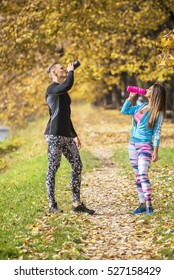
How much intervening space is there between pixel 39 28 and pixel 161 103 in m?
13.0

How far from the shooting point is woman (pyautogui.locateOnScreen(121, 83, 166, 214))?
35.9 ft

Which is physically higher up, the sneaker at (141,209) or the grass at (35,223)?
the sneaker at (141,209)

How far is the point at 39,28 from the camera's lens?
75.9 feet

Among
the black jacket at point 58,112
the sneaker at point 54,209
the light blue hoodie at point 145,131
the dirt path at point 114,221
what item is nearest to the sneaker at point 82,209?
the dirt path at point 114,221

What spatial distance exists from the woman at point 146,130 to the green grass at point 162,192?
1.61ft

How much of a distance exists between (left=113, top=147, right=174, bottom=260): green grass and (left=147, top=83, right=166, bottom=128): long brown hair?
5.34ft

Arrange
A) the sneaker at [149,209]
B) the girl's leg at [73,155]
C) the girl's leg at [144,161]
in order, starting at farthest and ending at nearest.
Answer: the sneaker at [149,209], the girl's leg at [73,155], the girl's leg at [144,161]

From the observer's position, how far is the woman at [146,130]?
10.9m

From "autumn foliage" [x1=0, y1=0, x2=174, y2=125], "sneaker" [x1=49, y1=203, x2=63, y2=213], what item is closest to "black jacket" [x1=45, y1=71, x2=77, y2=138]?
"sneaker" [x1=49, y1=203, x2=63, y2=213]

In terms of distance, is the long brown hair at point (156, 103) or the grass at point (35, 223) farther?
the long brown hair at point (156, 103)

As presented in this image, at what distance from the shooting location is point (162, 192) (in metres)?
14.0

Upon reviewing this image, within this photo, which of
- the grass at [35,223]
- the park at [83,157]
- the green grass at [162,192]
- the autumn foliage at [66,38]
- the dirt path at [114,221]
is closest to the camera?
the grass at [35,223]

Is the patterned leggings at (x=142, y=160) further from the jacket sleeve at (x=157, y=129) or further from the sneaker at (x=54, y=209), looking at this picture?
the sneaker at (x=54, y=209)
